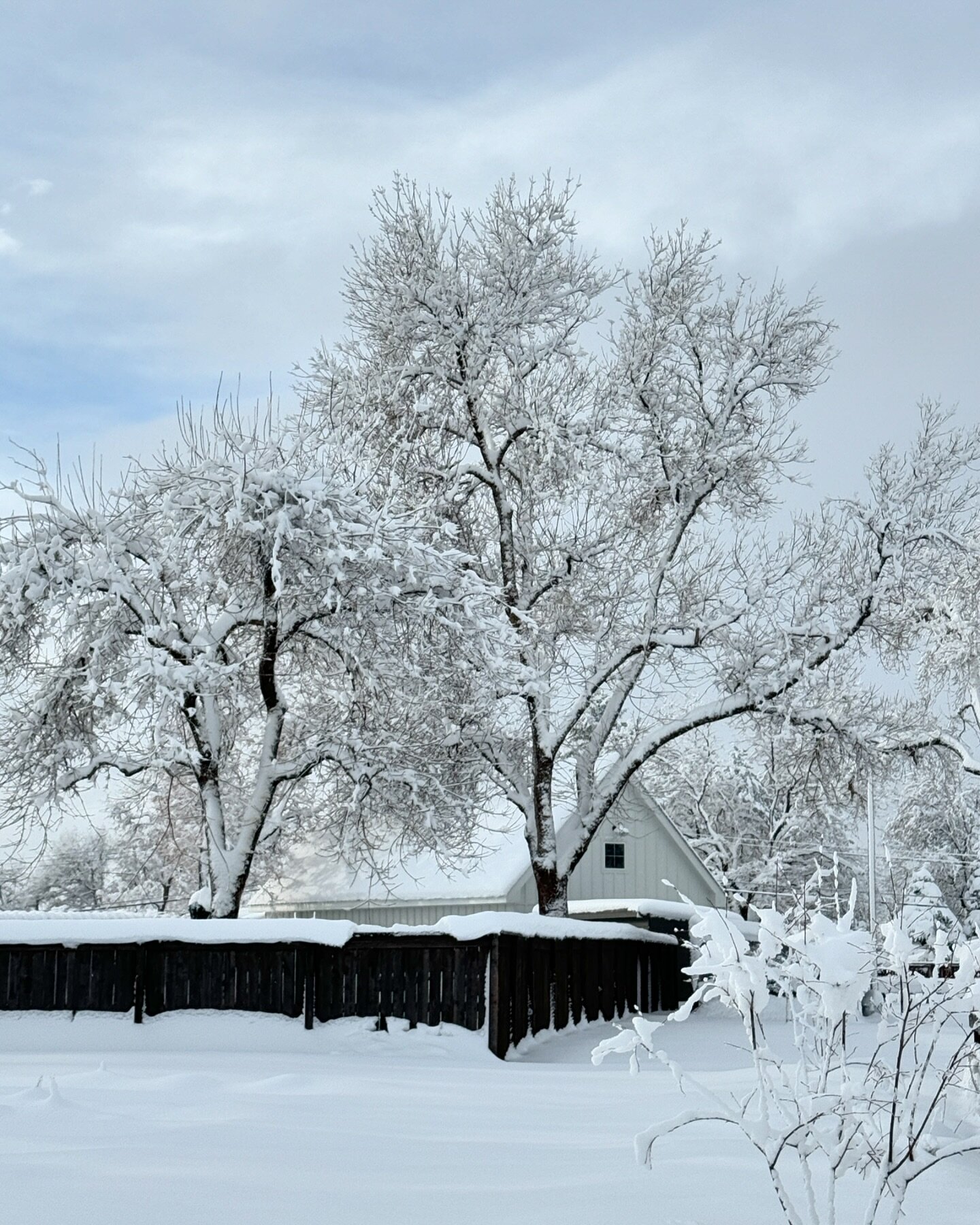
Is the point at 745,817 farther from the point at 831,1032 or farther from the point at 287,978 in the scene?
the point at 831,1032

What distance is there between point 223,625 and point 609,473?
725cm

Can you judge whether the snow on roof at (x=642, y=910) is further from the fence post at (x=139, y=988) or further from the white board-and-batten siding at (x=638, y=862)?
the fence post at (x=139, y=988)

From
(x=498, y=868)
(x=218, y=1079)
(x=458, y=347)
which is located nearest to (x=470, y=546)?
(x=458, y=347)

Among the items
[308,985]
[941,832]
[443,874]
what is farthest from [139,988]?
[941,832]

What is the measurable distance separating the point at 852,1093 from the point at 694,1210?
3.81ft

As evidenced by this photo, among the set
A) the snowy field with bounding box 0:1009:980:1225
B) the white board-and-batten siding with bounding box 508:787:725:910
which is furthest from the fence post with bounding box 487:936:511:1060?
the white board-and-batten siding with bounding box 508:787:725:910

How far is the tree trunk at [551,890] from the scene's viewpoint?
63.1 ft

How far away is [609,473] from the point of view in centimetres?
2045

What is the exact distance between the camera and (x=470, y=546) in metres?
20.3

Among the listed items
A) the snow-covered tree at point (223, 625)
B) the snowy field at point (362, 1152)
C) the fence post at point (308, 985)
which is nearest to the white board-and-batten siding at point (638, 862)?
the snow-covered tree at point (223, 625)

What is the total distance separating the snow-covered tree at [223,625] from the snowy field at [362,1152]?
6624 mm

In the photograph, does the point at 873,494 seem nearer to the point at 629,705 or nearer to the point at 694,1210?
the point at 629,705

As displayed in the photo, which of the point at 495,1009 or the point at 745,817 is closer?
the point at 495,1009

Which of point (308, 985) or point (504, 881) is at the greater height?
→ point (504, 881)
